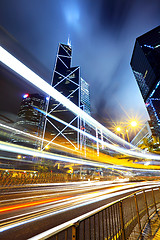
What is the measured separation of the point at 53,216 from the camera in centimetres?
511

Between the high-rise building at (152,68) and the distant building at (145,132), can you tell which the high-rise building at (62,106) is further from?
the distant building at (145,132)

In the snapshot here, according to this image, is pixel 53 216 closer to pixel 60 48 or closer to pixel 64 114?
pixel 64 114

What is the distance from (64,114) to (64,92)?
63.8 feet

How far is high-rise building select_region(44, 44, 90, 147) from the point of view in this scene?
290 feet

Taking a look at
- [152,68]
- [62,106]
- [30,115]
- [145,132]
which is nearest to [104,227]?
[62,106]

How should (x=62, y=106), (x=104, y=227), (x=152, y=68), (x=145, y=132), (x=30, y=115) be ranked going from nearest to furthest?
(x=104, y=227)
(x=152, y=68)
(x=62, y=106)
(x=145, y=132)
(x=30, y=115)

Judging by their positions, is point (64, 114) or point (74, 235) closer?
Result: point (74, 235)

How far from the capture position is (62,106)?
91.2m

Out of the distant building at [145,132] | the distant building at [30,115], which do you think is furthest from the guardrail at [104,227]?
the distant building at [30,115]

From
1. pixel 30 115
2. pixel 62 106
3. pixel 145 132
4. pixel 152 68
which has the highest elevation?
pixel 152 68

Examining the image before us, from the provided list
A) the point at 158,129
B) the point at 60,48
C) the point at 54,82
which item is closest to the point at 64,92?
the point at 54,82

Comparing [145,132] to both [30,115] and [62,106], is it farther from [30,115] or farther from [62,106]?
[30,115]

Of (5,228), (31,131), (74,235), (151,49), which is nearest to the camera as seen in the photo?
(74,235)

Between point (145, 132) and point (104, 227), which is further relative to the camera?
point (145, 132)
